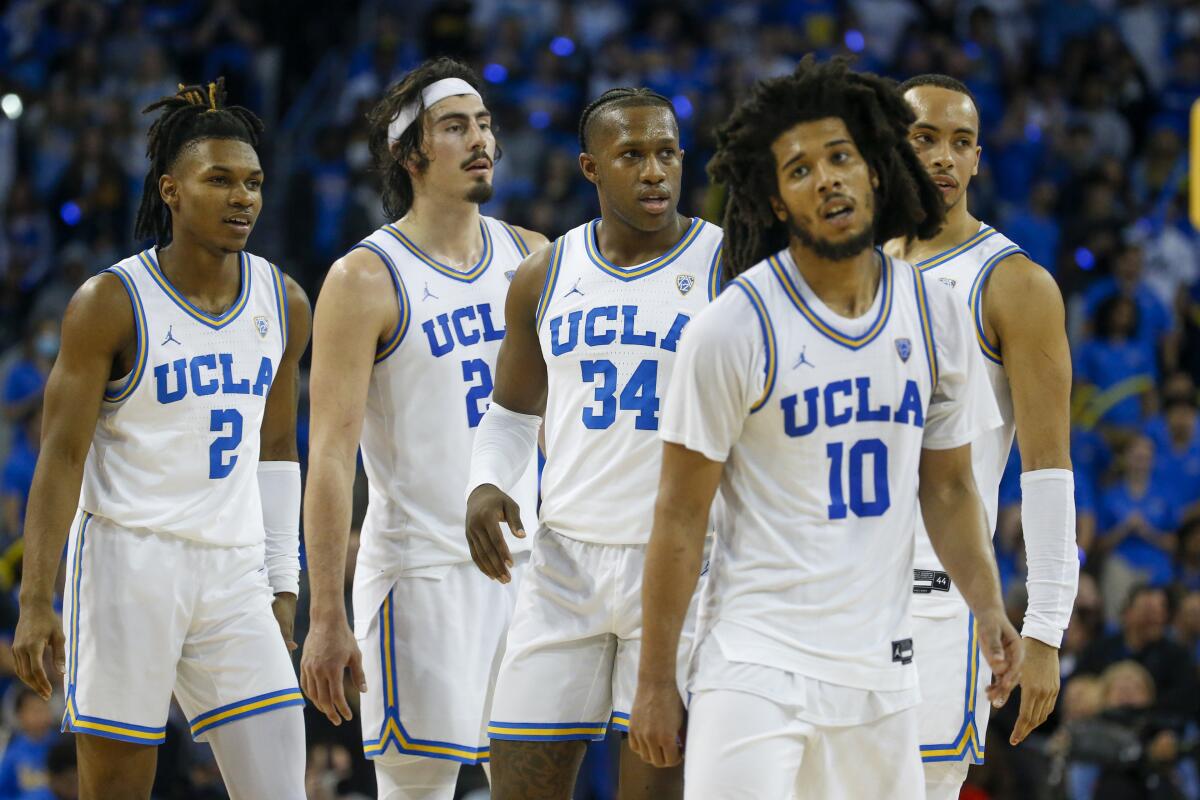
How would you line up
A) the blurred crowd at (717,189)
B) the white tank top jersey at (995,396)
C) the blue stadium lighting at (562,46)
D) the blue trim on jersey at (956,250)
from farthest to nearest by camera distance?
1. the blue stadium lighting at (562,46)
2. the blurred crowd at (717,189)
3. the blue trim on jersey at (956,250)
4. the white tank top jersey at (995,396)

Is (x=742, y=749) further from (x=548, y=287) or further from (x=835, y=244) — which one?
(x=548, y=287)

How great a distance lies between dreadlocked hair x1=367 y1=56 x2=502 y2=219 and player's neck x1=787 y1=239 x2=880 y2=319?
7.15 feet

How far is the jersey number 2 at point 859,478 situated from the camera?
4020mm

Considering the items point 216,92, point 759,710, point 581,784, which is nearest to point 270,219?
point 581,784

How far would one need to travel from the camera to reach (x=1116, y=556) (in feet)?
35.8

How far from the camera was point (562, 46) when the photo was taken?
14570 mm

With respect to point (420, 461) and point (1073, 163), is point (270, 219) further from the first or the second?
point (420, 461)

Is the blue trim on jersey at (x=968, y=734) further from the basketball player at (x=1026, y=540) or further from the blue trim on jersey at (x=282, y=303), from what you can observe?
the blue trim on jersey at (x=282, y=303)

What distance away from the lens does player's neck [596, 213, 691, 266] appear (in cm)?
501

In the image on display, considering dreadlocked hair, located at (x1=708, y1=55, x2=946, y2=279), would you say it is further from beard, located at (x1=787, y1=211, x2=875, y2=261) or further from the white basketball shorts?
the white basketball shorts

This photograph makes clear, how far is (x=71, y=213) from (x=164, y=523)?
8.50 m

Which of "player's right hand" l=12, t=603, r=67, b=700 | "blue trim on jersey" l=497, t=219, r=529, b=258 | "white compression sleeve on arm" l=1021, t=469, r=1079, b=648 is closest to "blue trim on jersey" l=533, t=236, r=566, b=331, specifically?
"blue trim on jersey" l=497, t=219, r=529, b=258

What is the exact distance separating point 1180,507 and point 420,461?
7170 mm

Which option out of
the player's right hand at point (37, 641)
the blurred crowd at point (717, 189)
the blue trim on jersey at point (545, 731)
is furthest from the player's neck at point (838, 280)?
the blurred crowd at point (717, 189)
